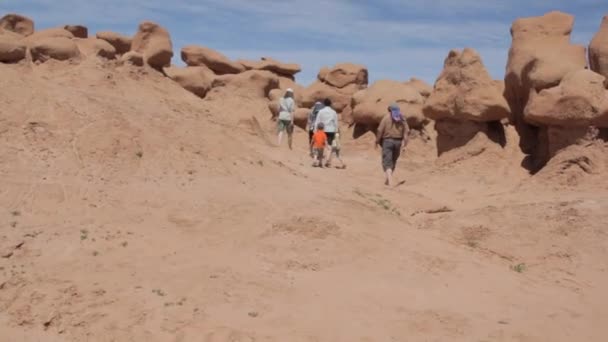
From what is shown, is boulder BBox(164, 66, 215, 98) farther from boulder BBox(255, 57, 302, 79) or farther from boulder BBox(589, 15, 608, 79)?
boulder BBox(589, 15, 608, 79)

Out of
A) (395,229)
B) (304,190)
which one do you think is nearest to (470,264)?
(395,229)

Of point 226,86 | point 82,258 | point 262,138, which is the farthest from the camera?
point 226,86

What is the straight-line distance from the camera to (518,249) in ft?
24.3

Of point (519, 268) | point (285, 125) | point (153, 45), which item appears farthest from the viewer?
point (153, 45)

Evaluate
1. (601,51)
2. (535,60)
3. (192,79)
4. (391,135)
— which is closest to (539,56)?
(535,60)

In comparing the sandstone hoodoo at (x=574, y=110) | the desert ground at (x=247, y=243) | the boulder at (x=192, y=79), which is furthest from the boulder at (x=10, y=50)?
the boulder at (x=192, y=79)

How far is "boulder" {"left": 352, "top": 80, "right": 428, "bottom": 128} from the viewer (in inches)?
632

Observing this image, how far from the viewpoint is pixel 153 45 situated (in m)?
17.6

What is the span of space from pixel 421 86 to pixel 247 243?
→ 18.4 meters

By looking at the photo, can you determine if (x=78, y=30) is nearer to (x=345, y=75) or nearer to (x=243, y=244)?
(x=345, y=75)

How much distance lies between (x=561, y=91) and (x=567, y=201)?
241 centimetres

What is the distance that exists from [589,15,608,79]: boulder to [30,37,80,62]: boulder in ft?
29.8

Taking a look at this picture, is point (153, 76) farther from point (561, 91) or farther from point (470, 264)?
point (470, 264)

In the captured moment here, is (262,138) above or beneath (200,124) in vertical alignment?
beneath
